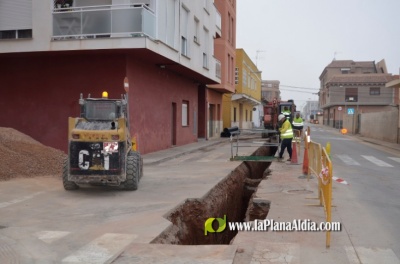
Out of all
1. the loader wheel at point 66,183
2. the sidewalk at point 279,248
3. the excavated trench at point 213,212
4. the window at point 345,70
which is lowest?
the excavated trench at point 213,212

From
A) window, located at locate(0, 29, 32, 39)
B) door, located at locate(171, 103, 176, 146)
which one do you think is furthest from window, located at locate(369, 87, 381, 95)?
window, located at locate(0, 29, 32, 39)

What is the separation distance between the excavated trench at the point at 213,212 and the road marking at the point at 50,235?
1.35 metres

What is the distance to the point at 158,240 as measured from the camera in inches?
226

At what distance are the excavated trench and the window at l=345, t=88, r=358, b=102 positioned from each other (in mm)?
59594

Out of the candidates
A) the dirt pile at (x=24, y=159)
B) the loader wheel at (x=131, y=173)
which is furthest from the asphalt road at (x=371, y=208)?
the dirt pile at (x=24, y=159)

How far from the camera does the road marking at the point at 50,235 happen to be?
5629 mm

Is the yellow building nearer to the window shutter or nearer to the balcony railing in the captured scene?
the balcony railing

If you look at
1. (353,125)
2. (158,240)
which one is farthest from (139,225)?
(353,125)

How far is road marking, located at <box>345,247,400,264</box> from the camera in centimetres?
483

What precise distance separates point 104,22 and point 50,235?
34.2 feet

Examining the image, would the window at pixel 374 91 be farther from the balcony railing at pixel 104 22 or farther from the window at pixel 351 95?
the balcony railing at pixel 104 22

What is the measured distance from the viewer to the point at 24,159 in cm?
1144

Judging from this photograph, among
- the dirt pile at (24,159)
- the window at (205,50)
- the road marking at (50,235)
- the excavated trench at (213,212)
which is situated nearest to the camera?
the road marking at (50,235)

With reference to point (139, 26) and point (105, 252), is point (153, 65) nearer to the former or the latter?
point (139, 26)
